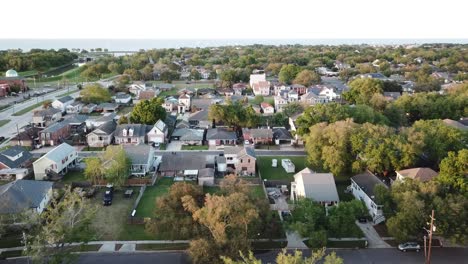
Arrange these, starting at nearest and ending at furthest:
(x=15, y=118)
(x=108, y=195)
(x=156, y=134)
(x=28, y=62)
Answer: (x=108, y=195) < (x=156, y=134) < (x=15, y=118) < (x=28, y=62)

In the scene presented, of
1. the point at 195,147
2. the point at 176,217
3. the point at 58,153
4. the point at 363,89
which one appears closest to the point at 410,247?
the point at 176,217

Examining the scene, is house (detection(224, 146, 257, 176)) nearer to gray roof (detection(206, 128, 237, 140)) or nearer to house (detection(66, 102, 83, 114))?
gray roof (detection(206, 128, 237, 140))

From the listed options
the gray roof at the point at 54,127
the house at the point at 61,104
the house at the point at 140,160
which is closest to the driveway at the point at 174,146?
the house at the point at 140,160

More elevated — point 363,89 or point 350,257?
point 363,89

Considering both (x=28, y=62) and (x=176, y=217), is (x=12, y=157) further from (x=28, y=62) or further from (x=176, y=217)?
(x=28, y=62)

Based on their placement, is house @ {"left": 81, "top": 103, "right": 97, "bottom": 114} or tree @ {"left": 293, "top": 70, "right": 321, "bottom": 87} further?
tree @ {"left": 293, "top": 70, "right": 321, "bottom": 87}

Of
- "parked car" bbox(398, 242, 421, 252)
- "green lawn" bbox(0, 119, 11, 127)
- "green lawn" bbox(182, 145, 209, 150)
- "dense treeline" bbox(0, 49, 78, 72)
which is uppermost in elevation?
"dense treeline" bbox(0, 49, 78, 72)

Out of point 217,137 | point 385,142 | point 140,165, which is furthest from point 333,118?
point 140,165

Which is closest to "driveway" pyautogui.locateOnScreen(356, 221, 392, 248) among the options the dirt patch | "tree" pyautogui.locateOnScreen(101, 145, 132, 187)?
the dirt patch
